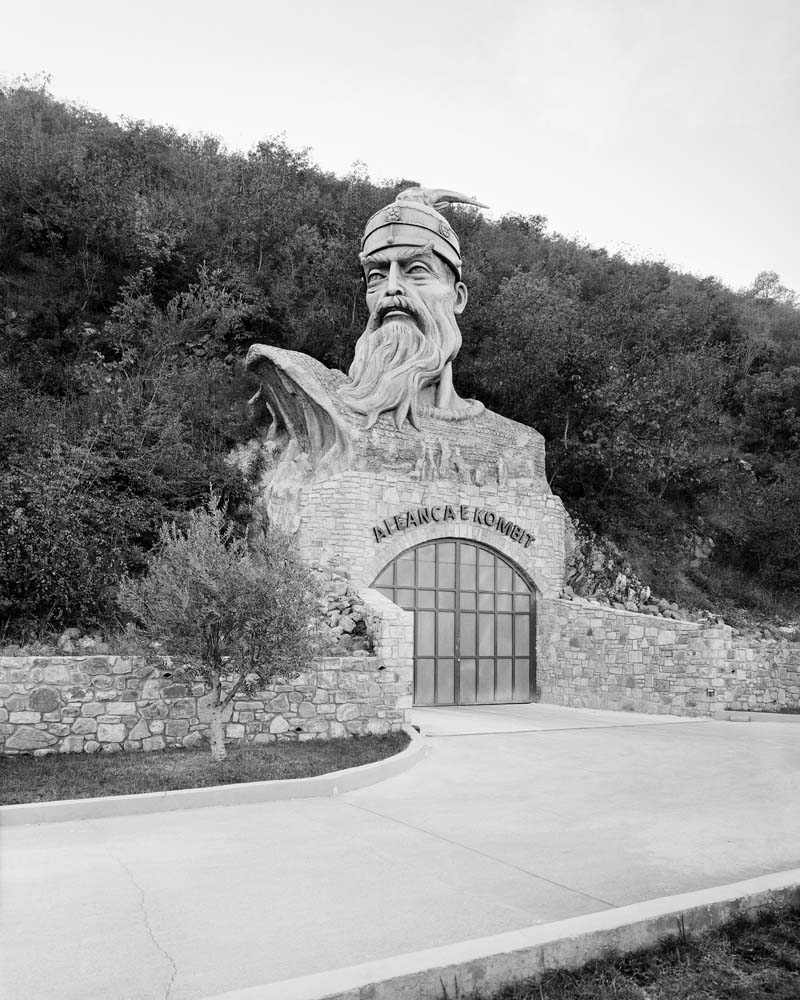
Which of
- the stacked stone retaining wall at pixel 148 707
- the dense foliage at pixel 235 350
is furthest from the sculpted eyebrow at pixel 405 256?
the stacked stone retaining wall at pixel 148 707

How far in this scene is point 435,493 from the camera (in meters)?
16.2

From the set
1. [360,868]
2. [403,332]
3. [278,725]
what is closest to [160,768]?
[278,725]

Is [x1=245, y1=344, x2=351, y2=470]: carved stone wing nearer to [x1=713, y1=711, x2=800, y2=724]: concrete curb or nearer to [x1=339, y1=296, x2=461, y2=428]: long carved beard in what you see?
[x1=339, y1=296, x2=461, y2=428]: long carved beard

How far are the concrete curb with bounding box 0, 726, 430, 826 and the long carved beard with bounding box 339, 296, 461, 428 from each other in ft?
28.3

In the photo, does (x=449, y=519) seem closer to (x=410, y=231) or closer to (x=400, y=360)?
(x=400, y=360)

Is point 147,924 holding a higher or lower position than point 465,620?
lower

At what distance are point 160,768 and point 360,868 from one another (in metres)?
3.60

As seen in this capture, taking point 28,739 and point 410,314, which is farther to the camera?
point 410,314

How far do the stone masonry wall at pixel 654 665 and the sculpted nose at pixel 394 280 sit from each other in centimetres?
713

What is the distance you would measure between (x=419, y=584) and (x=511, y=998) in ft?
40.3

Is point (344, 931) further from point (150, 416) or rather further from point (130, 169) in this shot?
point (130, 169)

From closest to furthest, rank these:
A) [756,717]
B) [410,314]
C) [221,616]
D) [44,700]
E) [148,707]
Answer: [221,616] < [44,700] < [148,707] < [756,717] < [410,314]

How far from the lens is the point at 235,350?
22.5 metres

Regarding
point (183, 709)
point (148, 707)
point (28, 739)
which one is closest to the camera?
point (28, 739)
